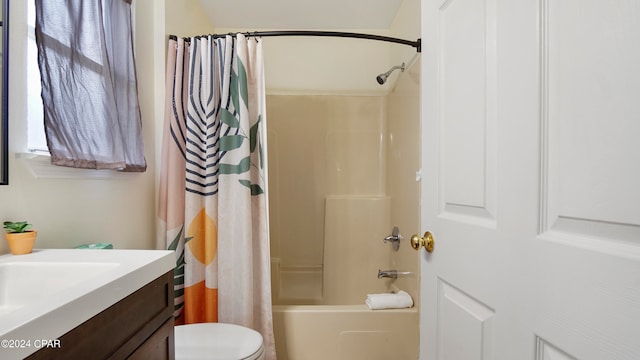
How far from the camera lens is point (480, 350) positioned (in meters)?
0.71

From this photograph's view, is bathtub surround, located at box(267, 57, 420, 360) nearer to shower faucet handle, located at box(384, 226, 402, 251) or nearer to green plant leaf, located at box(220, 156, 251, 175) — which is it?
shower faucet handle, located at box(384, 226, 402, 251)

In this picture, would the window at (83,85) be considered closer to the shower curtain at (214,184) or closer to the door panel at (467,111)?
the shower curtain at (214,184)

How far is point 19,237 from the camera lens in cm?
83

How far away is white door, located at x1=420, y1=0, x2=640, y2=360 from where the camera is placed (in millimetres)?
427

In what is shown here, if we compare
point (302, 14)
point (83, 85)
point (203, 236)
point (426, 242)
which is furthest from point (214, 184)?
point (302, 14)

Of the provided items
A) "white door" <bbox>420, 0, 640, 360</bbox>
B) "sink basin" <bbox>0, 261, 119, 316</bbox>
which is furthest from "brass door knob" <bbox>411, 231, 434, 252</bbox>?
"sink basin" <bbox>0, 261, 119, 316</bbox>

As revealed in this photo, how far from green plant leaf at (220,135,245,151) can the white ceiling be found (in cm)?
121

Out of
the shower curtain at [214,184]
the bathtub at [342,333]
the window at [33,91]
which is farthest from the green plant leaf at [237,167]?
the bathtub at [342,333]

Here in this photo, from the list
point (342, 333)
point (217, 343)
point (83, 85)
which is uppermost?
point (83, 85)

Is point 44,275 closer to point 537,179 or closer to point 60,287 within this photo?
point 60,287

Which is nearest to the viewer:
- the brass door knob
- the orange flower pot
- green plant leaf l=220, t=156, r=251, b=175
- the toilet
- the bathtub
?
the orange flower pot

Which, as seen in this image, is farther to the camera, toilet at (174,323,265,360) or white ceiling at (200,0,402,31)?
white ceiling at (200,0,402,31)

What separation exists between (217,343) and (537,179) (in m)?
1.19

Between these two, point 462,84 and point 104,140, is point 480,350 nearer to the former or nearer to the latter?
point 462,84
